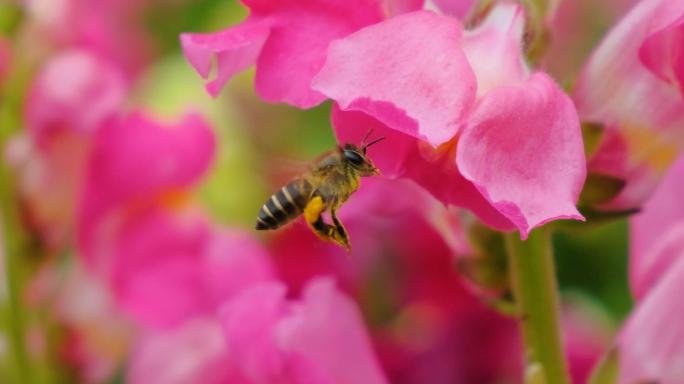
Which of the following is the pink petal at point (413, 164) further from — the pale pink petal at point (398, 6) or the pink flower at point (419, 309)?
the pink flower at point (419, 309)

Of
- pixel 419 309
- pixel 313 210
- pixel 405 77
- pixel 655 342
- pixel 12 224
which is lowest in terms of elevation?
pixel 419 309

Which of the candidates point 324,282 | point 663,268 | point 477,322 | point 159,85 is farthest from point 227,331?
point 159,85

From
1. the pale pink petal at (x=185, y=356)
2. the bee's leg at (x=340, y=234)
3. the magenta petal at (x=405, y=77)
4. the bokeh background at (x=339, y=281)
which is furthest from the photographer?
the bokeh background at (x=339, y=281)

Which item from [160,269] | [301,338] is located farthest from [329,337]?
[160,269]

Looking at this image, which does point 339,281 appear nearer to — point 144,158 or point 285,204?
point 144,158

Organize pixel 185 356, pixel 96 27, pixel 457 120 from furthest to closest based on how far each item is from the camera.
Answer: pixel 96 27 < pixel 185 356 < pixel 457 120

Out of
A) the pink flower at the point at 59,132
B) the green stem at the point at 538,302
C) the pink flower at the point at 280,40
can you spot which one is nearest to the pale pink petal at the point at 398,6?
the pink flower at the point at 280,40
